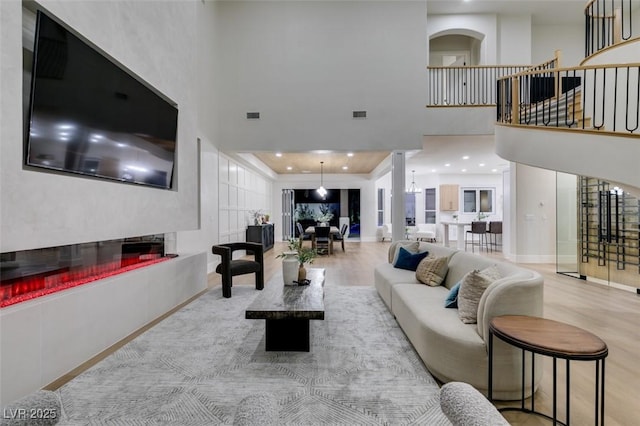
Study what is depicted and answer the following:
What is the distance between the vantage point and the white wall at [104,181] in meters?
1.77

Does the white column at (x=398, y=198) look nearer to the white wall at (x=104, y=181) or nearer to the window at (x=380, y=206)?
the white wall at (x=104, y=181)

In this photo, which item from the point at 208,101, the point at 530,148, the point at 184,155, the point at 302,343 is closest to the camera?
the point at 302,343

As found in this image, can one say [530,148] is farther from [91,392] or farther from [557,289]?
[91,392]

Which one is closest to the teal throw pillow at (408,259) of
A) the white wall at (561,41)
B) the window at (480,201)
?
the white wall at (561,41)

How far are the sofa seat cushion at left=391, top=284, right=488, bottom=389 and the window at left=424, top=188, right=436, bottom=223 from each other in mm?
10072

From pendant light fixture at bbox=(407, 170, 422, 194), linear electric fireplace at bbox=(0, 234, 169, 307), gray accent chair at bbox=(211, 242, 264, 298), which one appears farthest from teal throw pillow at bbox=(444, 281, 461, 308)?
pendant light fixture at bbox=(407, 170, 422, 194)

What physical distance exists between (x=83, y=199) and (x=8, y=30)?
1114mm

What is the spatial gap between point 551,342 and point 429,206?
36.6 ft

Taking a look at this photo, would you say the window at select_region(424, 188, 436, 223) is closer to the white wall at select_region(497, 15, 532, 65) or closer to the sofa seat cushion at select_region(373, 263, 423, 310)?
the white wall at select_region(497, 15, 532, 65)

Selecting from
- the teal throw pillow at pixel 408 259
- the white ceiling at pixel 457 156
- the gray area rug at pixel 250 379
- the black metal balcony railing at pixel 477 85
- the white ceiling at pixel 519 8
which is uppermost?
the white ceiling at pixel 519 8

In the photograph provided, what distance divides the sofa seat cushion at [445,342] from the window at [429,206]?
1007cm

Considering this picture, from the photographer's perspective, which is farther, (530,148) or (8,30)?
(530,148)

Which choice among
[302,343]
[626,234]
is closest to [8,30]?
[302,343]

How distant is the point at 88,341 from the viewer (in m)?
2.40
